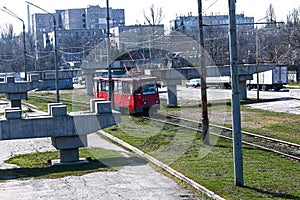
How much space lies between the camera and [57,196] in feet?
47.9

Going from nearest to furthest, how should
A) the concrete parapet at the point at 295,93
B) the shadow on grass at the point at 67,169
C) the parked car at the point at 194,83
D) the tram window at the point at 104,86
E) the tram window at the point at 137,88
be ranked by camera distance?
the shadow on grass at the point at 67,169 → the tram window at the point at 137,88 → the tram window at the point at 104,86 → the concrete parapet at the point at 295,93 → the parked car at the point at 194,83

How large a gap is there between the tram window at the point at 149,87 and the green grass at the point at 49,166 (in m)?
13.5

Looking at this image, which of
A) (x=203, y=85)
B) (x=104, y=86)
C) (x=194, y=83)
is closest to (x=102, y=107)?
(x=203, y=85)

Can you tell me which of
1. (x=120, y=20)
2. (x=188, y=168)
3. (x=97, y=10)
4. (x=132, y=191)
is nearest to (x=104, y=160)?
(x=188, y=168)

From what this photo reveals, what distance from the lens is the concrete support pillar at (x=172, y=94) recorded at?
147 ft

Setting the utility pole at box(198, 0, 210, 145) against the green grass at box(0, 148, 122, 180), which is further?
the utility pole at box(198, 0, 210, 145)

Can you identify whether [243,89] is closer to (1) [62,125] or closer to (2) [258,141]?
(2) [258,141]

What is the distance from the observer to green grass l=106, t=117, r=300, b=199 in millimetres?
13648

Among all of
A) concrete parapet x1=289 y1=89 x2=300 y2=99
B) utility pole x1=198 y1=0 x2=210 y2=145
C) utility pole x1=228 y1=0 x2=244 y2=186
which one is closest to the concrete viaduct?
utility pole x1=198 y1=0 x2=210 y2=145

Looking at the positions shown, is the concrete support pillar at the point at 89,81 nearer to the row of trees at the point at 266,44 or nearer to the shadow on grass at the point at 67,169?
the row of trees at the point at 266,44

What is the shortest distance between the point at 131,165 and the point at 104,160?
1631mm

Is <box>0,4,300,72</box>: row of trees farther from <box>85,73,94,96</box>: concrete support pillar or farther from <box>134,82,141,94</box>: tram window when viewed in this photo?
<box>134,82,141,94</box>: tram window

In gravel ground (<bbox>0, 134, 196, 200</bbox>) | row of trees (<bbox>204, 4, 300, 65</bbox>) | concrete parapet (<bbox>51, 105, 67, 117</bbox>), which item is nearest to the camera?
gravel ground (<bbox>0, 134, 196, 200</bbox>)

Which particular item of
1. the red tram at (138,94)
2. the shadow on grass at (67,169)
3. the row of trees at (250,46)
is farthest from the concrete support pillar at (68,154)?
the row of trees at (250,46)
